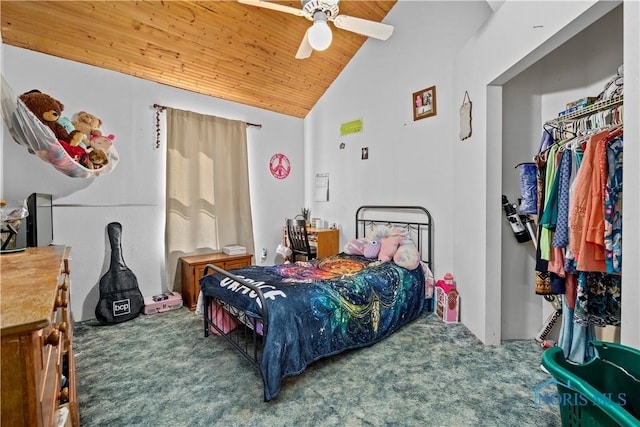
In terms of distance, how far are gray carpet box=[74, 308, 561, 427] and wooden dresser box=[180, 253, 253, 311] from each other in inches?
27.8

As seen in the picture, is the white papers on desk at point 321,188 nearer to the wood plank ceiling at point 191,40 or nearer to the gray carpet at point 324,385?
the wood plank ceiling at point 191,40

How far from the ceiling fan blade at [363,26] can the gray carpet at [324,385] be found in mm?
2624

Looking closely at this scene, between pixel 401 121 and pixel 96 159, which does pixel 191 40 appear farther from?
pixel 401 121

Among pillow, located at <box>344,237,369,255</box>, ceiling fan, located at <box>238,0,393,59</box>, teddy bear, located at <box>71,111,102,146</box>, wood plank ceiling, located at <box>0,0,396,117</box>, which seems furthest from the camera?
pillow, located at <box>344,237,369,255</box>

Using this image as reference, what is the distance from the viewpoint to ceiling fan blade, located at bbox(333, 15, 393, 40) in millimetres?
2303

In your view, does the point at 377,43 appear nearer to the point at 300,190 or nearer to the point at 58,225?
the point at 300,190

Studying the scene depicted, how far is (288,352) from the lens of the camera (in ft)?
5.91

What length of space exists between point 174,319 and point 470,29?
4.12 metres

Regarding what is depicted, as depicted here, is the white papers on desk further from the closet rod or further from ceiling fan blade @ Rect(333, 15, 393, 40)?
the closet rod

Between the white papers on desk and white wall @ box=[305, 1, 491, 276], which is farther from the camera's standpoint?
the white papers on desk

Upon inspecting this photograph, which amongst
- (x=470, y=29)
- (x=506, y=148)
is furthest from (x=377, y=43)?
(x=506, y=148)

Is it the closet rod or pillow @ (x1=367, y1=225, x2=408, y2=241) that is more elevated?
the closet rod

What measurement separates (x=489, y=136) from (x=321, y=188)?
261 cm

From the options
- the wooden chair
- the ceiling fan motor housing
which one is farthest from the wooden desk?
the ceiling fan motor housing
